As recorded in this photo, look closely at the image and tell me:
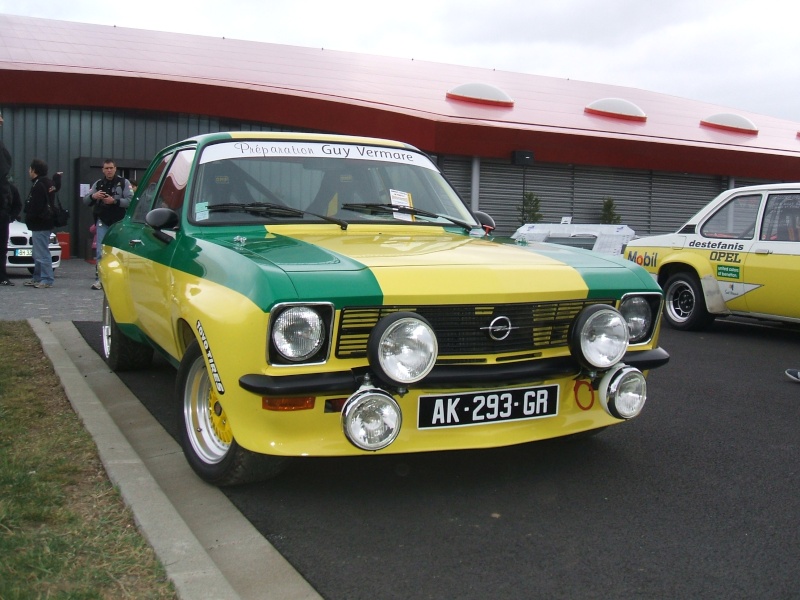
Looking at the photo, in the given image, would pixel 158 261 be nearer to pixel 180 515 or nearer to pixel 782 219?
pixel 180 515

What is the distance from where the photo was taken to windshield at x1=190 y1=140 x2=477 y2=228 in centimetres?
443

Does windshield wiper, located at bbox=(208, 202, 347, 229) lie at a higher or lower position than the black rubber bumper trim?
higher

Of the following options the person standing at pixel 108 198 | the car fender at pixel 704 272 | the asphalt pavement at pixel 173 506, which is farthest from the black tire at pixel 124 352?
the car fender at pixel 704 272

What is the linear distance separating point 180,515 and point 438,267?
4.68 ft

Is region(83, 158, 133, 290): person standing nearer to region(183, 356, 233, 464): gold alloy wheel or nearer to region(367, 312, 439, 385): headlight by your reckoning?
region(183, 356, 233, 464): gold alloy wheel

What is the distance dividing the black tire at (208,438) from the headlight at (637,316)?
1.70 m

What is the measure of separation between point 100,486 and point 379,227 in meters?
1.92

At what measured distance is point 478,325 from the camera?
137 inches

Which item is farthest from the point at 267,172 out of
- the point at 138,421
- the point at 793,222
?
the point at 793,222

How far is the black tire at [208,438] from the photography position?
11.6 ft

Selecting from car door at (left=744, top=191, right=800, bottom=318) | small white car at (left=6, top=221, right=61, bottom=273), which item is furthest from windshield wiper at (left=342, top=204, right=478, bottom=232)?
small white car at (left=6, top=221, right=61, bottom=273)

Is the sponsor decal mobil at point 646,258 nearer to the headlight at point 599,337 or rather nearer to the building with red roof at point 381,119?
the headlight at point 599,337

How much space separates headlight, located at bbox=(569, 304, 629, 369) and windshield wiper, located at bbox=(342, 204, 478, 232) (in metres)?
1.39

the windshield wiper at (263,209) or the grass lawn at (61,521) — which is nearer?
the grass lawn at (61,521)
